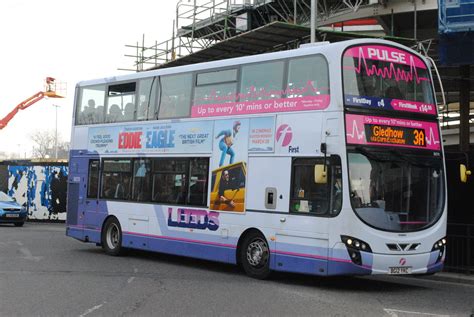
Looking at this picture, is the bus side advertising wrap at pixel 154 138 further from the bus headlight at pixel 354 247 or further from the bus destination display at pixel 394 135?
the bus headlight at pixel 354 247

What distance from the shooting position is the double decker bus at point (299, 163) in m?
9.65

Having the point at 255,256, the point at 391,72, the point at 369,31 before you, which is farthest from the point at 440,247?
the point at 369,31

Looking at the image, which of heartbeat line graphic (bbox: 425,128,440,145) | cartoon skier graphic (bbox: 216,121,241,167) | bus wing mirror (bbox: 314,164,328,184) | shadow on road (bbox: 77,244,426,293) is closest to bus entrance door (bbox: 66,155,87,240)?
shadow on road (bbox: 77,244,426,293)

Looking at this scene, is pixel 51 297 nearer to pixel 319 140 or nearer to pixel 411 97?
pixel 319 140

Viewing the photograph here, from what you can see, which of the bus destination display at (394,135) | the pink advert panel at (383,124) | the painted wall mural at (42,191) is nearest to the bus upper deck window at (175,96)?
the pink advert panel at (383,124)

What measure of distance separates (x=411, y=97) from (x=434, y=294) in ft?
11.1

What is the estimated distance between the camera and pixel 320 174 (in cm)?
973

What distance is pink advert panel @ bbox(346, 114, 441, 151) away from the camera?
9.67m

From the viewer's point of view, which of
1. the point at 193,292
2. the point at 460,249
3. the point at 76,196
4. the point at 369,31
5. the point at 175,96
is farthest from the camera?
the point at 369,31

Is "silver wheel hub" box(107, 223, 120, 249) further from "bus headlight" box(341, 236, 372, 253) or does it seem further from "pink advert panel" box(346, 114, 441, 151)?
"pink advert panel" box(346, 114, 441, 151)

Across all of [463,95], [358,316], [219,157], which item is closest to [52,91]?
[463,95]

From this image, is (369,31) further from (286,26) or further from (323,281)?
(323,281)

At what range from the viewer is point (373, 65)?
33.0ft

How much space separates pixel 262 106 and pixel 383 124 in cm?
231
